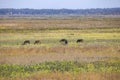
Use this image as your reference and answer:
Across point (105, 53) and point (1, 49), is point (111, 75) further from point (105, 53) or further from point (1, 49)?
point (1, 49)

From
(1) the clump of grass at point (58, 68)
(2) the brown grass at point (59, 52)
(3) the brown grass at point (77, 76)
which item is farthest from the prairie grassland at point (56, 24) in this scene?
(3) the brown grass at point (77, 76)

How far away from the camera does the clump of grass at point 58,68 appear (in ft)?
62.1

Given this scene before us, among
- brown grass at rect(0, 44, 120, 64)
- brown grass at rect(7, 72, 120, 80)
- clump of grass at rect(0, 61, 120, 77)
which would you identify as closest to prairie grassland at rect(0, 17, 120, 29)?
brown grass at rect(0, 44, 120, 64)

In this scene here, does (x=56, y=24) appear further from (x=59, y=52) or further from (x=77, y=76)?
(x=77, y=76)

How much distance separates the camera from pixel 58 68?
19922mm

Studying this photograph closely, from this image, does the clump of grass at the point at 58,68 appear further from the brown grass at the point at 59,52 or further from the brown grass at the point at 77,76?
the brown grass at the point at 59,52

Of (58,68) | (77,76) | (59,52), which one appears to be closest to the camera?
(77,76)

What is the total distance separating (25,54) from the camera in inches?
1102

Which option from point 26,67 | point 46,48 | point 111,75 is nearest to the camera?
point 111,75

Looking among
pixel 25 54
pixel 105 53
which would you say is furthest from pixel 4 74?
pixel 105 53

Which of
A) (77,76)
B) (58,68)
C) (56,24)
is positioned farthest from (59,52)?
(56,24)

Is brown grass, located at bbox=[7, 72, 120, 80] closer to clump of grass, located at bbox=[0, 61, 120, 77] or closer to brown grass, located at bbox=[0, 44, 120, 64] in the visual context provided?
clump of grass, located at bbox=[0, 61, 120, 77]

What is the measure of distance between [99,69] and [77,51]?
9.51 meters

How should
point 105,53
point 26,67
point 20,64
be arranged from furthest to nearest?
point 105,53
point 20,64
point 26,67
